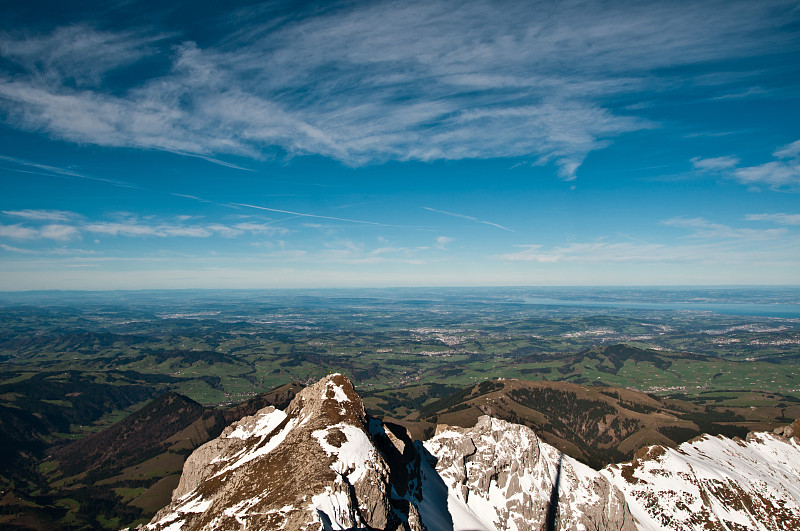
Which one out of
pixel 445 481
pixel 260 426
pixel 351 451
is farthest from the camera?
pixel 445 481

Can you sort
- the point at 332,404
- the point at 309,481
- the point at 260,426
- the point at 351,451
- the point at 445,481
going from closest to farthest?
the point at 309,481 → the point at 351,451 → the point at 332,404 → the point at 260,426 → the point at 445,481

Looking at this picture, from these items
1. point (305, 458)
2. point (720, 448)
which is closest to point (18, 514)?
point (305, 458)

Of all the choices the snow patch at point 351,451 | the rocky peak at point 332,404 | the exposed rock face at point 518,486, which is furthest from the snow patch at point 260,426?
the exposed rock face at point 518,486

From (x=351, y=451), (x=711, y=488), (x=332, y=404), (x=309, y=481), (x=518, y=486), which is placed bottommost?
(x=711, y=488)

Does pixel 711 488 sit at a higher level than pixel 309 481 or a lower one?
lower

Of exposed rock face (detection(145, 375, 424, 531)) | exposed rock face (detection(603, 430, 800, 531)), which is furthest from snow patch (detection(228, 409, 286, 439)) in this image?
exposed rock face (detection(603, 430, 800, 531))

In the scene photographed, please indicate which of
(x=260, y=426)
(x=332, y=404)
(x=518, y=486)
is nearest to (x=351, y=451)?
(x=332, y=404)

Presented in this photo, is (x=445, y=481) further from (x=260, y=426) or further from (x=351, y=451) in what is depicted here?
(x=351, y=451)

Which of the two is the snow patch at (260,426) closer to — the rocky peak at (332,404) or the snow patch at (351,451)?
the rocky peak at (332,404)

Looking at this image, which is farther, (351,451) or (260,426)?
(260,426)
